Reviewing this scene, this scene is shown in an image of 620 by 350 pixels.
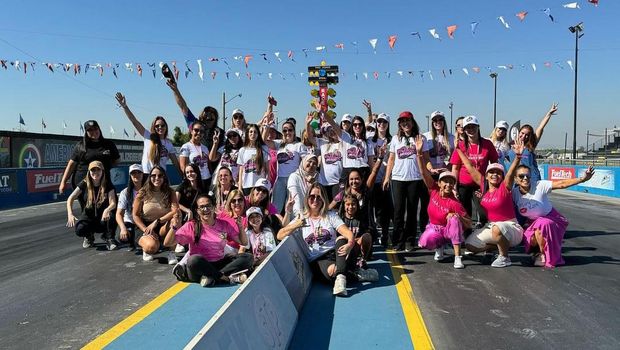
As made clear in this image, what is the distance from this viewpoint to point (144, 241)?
19.9 ft

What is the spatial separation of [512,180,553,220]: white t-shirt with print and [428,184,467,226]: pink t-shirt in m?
0.77

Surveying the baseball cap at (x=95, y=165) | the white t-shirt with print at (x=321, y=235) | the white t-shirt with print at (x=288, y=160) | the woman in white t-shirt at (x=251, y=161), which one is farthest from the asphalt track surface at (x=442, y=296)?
the white t-shirt with print at (x=288, y=160)

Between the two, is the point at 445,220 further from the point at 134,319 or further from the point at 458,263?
the point at 134,319

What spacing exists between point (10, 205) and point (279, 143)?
37.7 feet

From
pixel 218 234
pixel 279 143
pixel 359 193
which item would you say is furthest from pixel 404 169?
pixel 218 234

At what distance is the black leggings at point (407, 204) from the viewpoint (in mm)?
6320

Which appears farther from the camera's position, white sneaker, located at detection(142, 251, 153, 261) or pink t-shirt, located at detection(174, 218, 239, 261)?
white sneaker, located at detection(142, 251, 153, 261)

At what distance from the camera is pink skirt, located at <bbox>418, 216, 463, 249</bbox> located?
5.61 meters

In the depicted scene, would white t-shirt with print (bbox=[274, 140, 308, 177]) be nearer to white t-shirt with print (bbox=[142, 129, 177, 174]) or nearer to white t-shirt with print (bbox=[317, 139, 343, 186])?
white t-shirt with print (bbox=[317, 139, 343, 186])

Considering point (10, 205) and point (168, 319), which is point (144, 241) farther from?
point (10, 205)

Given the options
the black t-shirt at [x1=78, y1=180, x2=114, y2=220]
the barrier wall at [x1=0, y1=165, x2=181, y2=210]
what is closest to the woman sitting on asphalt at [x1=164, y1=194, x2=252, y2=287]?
the black t-shirt at [x1=78, y1=180, x2=114, y2=220]

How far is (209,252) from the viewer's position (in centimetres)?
493

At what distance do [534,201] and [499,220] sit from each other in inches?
23.4

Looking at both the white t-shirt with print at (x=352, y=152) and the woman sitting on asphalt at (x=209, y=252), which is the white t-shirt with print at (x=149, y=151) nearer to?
the woman sitting on asphalt at (x=209, y=252)
